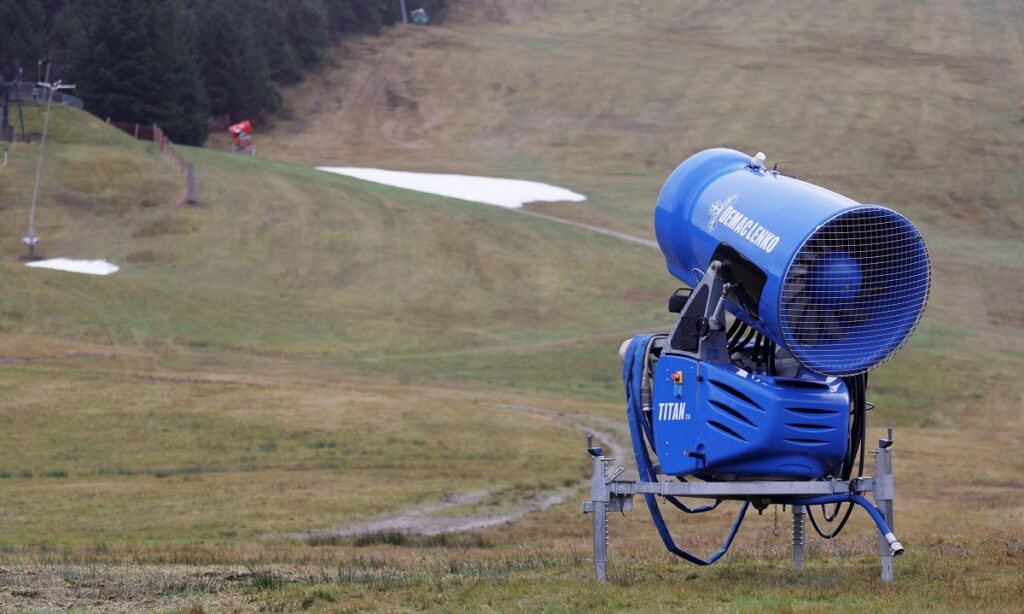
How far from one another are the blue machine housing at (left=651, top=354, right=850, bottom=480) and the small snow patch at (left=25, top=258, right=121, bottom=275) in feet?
178

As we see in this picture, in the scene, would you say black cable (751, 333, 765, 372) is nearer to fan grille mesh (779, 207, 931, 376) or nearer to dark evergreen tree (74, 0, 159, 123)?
fan grille mesh (779, 207, 931, 376)

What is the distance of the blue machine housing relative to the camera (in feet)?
45.8

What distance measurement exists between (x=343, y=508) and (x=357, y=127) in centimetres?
9159

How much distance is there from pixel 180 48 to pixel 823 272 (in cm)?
9891

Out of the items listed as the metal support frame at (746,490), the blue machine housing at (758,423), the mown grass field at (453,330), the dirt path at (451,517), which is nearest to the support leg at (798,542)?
the mown grass field at (453,330)

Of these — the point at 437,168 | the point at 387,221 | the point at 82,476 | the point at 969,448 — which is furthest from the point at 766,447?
the point at 437,168

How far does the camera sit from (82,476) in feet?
109

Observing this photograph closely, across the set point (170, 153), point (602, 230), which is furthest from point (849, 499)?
point (170, 153)

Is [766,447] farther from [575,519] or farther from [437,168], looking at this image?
[437,168]

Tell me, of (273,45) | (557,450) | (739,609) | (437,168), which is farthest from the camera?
(273,45)

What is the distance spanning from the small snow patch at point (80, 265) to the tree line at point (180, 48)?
38.2 meters

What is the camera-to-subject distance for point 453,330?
62125mm

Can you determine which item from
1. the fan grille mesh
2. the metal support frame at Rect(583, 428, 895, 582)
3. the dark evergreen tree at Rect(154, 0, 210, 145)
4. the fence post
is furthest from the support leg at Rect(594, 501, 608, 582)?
the dark evergreen tree at Rect(154, 0, 210, 145)

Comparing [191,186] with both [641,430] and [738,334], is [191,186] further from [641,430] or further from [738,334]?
[738,334]
